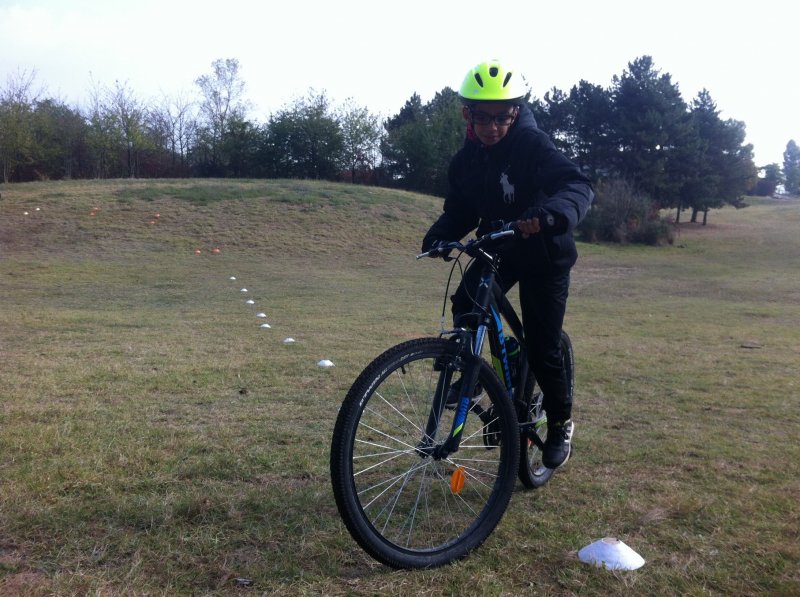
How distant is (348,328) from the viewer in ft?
32.8

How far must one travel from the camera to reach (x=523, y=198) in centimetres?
329

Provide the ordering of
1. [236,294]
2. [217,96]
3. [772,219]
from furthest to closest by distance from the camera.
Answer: [217,96] → [772,219] → [236,294]

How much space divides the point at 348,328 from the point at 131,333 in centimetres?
287

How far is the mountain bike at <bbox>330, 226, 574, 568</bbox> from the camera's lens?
101 inches

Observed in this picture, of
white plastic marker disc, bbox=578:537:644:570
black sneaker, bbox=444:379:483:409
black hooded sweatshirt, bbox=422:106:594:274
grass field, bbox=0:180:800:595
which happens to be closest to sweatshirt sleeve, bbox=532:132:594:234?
black hooded sweatshirt, bbox=422:106:594:274

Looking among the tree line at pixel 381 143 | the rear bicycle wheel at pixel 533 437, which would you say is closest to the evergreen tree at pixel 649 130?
the tree line at pixel 381 143

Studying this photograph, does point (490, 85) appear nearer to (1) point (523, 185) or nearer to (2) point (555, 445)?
(1) point (523, 185)

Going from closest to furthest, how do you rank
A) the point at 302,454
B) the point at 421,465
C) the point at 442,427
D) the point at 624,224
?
the point at 442,427, the point at 421,465, the point at 302,454, the point at 624,224

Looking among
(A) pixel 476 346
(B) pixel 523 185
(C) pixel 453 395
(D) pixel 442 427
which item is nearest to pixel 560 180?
(B) pixel 523 185

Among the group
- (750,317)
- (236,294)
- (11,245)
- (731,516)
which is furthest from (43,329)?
(11,245)

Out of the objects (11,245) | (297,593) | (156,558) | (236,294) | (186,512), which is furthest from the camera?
(11,245)

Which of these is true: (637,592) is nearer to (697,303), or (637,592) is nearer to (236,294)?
(236,294)

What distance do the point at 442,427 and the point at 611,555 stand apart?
82 centimetres

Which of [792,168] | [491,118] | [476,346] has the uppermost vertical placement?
[792,168]
